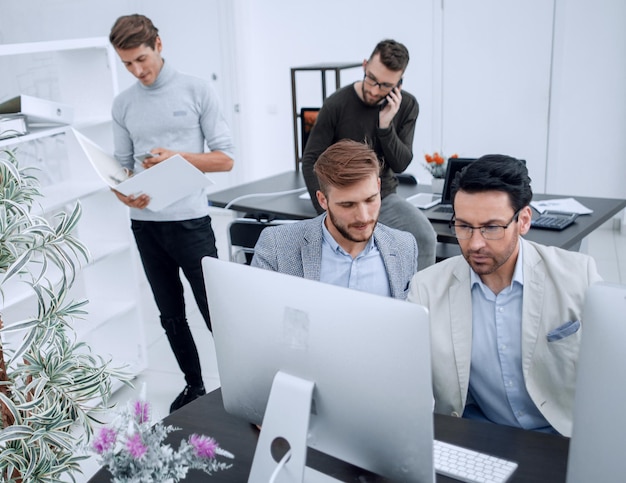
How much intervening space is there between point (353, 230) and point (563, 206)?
5.15 ft

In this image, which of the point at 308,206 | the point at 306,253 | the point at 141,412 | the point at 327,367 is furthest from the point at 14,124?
the point at 327,367

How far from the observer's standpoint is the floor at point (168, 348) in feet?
10.9

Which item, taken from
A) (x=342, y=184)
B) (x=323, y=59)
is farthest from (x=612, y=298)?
(x=323, y=59)

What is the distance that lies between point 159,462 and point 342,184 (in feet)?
3.55

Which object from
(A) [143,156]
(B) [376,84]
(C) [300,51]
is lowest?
(A) [143,156]

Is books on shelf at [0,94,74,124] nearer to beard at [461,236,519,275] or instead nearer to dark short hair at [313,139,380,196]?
dark short hair at [313,139,380,196]

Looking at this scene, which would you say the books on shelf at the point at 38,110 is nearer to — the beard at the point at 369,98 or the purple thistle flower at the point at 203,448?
the beard at the point at 369,98

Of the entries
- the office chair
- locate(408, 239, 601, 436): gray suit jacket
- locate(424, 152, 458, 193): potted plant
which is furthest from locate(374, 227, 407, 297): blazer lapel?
locate(424, 152, 458, 193): potted plant

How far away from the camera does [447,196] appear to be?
3.28 m

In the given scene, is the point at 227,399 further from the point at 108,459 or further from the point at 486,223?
the point at 486,223

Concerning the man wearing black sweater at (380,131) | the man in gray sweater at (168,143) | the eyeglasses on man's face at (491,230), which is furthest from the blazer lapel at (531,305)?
the man in gray sweater at (168,143)

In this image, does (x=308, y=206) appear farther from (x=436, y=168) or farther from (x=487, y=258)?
(x=487, y=258)

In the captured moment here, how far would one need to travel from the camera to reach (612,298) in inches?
41.9

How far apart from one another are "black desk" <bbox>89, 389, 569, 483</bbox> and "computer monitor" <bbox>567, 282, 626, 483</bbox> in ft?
1.14
